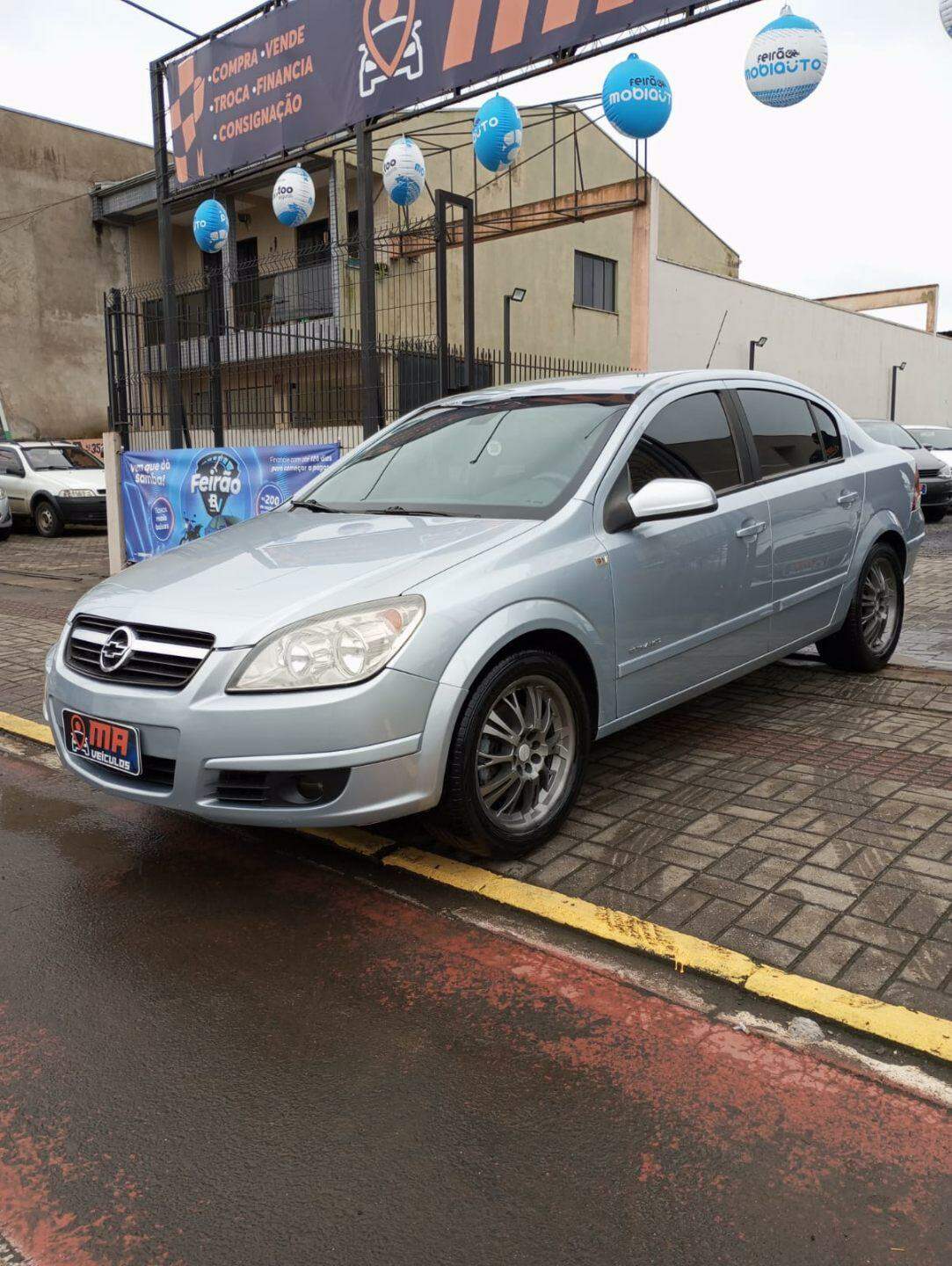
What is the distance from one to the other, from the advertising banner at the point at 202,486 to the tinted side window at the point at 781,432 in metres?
4.37

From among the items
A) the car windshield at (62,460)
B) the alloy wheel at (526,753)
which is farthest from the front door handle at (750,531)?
the car windshield at (62,460)

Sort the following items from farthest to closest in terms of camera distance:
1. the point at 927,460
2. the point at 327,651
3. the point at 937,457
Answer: the point at 937,457 < the point at 927,460 < the point at 327,651

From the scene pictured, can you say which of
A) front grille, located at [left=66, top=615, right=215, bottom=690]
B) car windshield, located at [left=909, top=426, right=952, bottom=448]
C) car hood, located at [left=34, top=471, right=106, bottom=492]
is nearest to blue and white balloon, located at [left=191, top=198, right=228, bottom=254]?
car hood, located at [left=34, top=471, right=106, bottom=492]

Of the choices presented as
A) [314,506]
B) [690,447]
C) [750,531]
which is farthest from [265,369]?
[750,531]

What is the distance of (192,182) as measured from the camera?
12406 mm

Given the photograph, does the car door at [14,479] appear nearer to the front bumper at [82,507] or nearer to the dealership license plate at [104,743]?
the front bumper at [82,507]

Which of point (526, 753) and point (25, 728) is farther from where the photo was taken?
point (25, 728)

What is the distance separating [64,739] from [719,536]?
2.68 metres

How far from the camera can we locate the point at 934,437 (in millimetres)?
19344

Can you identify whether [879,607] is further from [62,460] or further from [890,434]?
[62,460]

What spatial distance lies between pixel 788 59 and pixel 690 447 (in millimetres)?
5026

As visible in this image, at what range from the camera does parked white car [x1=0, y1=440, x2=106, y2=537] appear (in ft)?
57.2

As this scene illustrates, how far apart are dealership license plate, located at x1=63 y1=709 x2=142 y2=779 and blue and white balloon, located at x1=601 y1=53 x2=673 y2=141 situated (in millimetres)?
7564

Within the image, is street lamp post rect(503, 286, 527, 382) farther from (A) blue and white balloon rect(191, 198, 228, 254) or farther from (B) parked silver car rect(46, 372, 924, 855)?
(B) parked silver car rect(46, 372, 924, 855)
